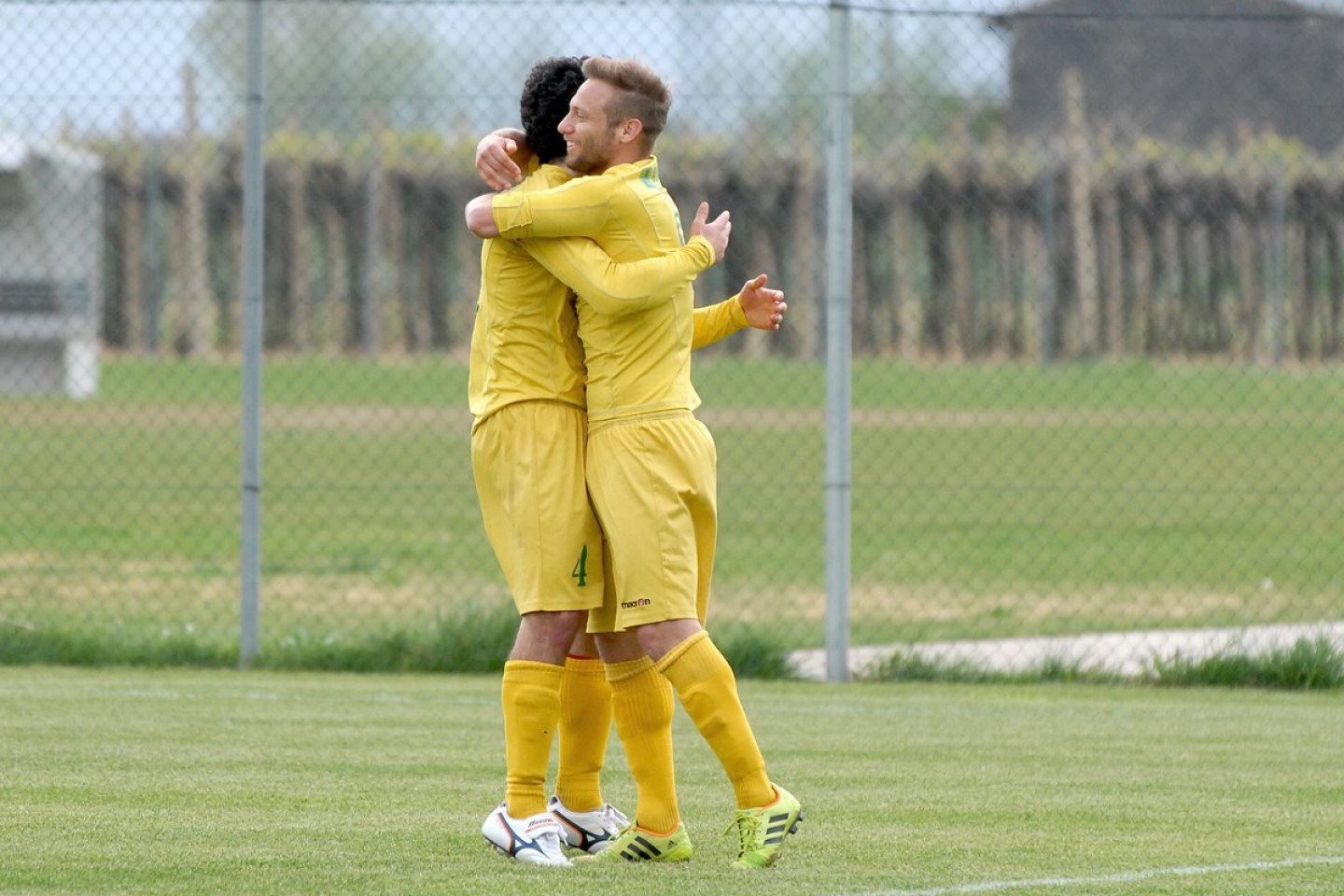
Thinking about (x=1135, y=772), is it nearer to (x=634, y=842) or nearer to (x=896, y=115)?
(x=634, y=842)

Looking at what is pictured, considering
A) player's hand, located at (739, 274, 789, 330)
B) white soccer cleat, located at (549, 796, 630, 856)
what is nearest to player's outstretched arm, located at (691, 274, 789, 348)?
player's hand, located at (739, 274, 789, 330)

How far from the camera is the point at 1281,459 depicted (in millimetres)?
19594

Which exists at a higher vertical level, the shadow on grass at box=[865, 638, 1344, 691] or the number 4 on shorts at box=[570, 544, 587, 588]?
the number 4 on shorts at box=[570, 544, 587, 588]

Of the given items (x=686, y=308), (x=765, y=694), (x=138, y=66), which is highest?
(x=138, y=66)

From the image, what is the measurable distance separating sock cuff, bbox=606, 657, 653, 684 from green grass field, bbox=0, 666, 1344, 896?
1.51 feet

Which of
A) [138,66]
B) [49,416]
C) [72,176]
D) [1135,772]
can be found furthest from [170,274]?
[1135,772]

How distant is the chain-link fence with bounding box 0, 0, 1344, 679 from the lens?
34.2ft

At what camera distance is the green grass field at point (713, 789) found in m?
4.72

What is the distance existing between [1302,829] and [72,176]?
22119mm

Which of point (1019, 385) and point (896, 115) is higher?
point (896, 115)

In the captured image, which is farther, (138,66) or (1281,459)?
(1281,459)

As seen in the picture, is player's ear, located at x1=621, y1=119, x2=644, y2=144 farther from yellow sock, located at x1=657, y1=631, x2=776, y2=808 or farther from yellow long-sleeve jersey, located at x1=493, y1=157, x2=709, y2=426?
yellow sock, located at x1=657, y1=631, x2=776, y2=808

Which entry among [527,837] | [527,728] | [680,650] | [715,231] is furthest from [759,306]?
[527,837]

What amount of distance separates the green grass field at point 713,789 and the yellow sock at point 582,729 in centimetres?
30
